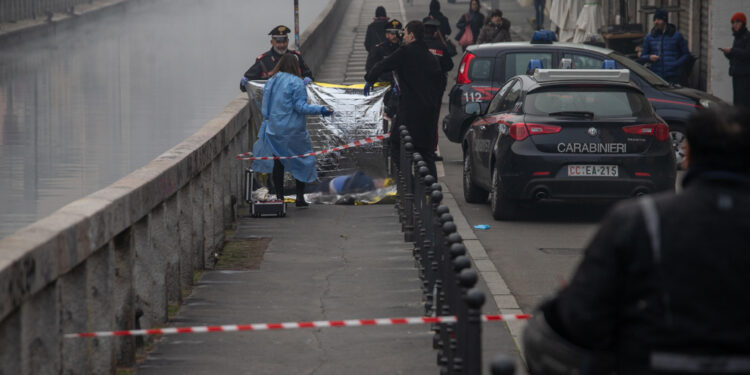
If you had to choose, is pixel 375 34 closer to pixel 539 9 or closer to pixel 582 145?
pixel 582 145

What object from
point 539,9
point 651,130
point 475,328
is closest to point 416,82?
point 651,130

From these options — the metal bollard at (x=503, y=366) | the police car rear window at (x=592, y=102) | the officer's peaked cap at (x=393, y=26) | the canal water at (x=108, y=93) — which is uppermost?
the officer's peaked cap at (x=393, y=26)

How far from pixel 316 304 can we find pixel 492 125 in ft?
14.7

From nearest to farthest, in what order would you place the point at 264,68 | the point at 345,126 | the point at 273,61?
the point at 345,126, the point at 264,68, the point at 273,61

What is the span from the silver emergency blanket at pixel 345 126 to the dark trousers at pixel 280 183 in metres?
0.78

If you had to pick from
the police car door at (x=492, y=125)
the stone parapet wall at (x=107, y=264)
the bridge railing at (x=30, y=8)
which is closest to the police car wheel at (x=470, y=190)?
the police car door at (x=492, y=125)

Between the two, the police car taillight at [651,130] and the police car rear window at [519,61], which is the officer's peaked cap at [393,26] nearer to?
the police car rear window at [519,61]

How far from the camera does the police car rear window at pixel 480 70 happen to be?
17.6 metres

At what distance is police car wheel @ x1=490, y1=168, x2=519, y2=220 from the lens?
12820mm

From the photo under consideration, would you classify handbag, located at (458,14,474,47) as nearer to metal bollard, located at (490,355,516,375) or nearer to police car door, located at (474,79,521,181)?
police car door, located at (474,79,521,181)

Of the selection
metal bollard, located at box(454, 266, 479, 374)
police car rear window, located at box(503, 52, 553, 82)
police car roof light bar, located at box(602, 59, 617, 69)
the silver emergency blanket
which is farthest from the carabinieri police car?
metal bollard, located at box(454, 266, 479, 374)

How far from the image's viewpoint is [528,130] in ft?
41.3

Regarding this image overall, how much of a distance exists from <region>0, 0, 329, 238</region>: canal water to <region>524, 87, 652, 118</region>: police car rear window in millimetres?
6911

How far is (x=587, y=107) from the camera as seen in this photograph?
41.5 feet
